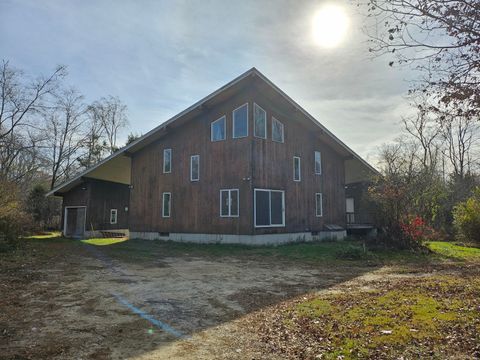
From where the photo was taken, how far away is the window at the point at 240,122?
16.2m

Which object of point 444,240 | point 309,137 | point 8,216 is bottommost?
point 444,240

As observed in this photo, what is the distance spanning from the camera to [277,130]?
690 inches

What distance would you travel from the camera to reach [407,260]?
12.2 m

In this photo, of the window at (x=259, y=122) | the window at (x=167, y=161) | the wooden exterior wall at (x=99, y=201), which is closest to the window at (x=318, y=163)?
the window at (x=259, y=122)

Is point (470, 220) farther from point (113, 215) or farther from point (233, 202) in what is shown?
point (113, 215)

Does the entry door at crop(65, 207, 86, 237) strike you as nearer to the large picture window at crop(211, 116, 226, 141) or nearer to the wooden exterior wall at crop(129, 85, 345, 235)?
the wooden exterior wall at crop(129, 85, 345, 235)

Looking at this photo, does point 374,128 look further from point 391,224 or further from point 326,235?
point 391,224

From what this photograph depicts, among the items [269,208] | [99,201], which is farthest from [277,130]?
[99,201]

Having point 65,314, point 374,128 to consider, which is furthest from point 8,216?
point 374,128

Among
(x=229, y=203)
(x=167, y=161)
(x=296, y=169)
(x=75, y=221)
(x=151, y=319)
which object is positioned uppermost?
(x=167, y=161)

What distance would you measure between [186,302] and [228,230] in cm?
978

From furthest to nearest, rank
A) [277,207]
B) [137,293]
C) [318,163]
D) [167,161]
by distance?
[318,163] → [167,161] → [277,207] → [137,293]

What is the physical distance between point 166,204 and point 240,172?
5.32 metres

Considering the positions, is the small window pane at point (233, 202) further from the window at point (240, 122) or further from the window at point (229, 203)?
the window at point (240, 122)
